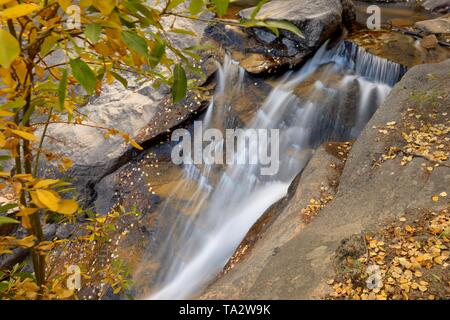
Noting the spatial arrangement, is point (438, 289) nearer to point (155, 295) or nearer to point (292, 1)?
point (155, 295)

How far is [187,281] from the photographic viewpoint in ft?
18.7

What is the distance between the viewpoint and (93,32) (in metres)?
0.87

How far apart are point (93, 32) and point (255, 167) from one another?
607 centimetres

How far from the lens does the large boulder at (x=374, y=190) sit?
2.92 meters

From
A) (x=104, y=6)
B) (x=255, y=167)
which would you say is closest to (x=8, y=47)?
(x=104, y=6)

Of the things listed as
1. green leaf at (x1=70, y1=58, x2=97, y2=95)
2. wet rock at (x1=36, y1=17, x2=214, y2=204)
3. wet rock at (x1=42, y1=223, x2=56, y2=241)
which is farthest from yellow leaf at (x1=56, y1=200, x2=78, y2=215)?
wet rock at (x1=42, y1=223, x2=56, y2=241)

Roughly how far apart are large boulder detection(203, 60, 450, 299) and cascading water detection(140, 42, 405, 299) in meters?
1.62

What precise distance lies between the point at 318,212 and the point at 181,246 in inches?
119

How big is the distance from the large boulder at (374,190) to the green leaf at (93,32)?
7.92 ft

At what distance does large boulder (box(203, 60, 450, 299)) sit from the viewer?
2922 mm

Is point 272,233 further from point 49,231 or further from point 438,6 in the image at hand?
point 438,6

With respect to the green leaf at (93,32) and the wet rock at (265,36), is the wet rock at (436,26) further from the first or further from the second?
the green leaf at (93,32)

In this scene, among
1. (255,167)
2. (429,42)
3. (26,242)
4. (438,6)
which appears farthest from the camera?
(438,6)
